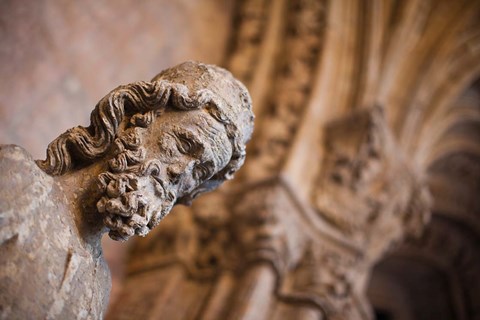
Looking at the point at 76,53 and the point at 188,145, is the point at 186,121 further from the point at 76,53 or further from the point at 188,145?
the point at 76,53

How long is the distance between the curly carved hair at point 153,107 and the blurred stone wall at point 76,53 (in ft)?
3.62

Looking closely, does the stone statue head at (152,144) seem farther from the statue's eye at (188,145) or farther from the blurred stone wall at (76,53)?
the blurred stone wall at (76,53)

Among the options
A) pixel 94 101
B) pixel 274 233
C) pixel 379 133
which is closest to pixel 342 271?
pixel 274 233

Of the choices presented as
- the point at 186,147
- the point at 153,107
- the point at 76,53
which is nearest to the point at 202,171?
the point at 186,147

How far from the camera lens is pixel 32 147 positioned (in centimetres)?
238

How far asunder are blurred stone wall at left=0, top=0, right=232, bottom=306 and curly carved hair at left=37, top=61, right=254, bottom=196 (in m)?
1.10

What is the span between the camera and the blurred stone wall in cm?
234

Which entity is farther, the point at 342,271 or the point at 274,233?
→ the point at 342,271

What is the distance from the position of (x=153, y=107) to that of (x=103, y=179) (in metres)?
0.21

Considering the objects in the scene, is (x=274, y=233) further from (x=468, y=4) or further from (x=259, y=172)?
(x=468, y=4)

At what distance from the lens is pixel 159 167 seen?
1.24 metres

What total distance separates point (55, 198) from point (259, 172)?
173cm

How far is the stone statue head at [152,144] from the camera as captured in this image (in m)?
1.19

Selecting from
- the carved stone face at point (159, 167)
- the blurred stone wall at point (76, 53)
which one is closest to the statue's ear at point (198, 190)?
the carved stone face at point (159, 167)
